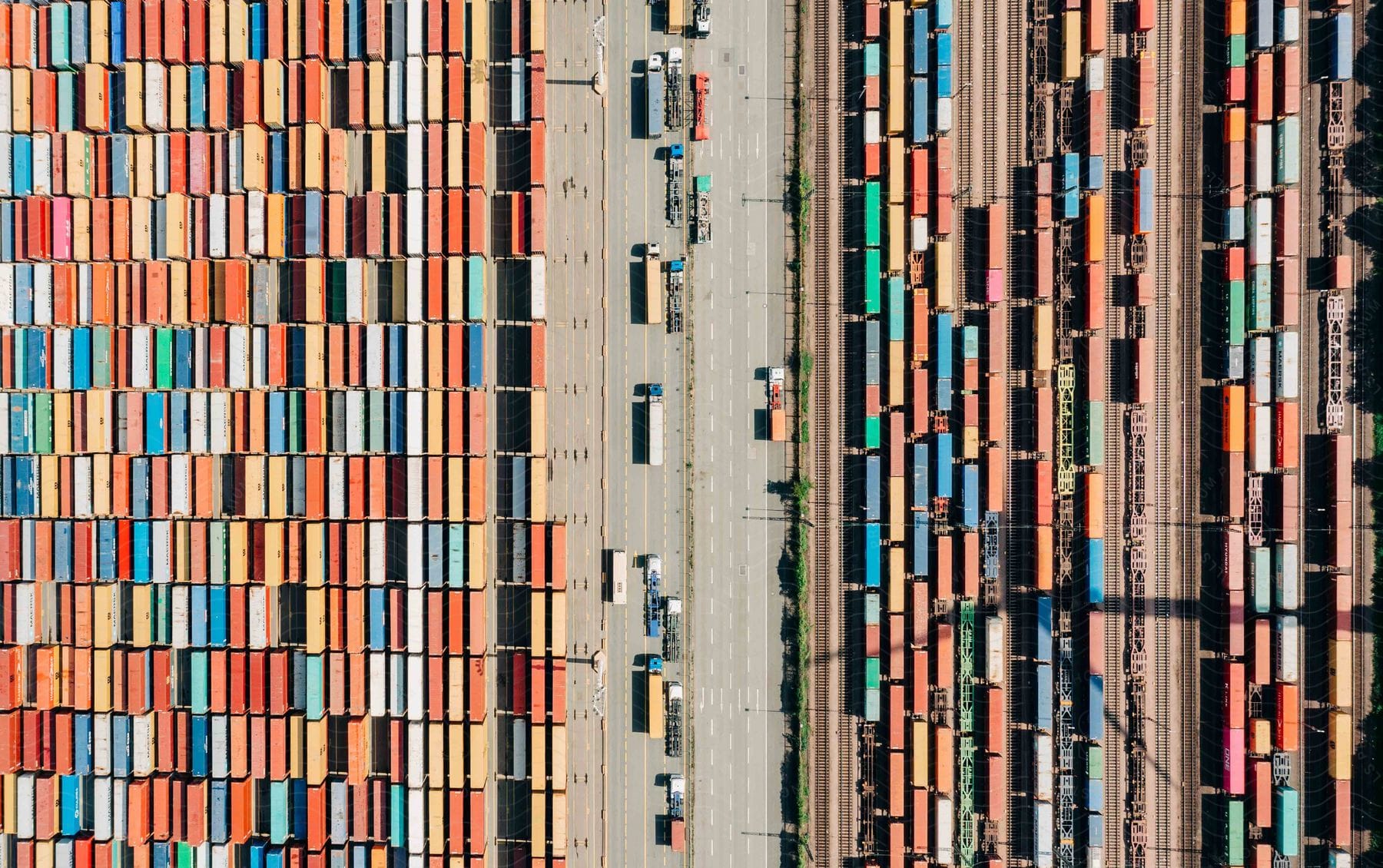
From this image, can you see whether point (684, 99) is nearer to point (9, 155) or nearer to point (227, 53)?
point (227, 53)

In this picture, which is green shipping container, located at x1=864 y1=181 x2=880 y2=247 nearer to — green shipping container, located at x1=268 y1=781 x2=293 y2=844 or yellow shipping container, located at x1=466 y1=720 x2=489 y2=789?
yellow shipping container, located at x1=466 y1=720 x2=489 y2=789

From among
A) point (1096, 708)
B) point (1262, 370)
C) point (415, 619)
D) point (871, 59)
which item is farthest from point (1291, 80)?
point (415, 619)

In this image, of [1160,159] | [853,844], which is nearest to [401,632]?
[853,844]

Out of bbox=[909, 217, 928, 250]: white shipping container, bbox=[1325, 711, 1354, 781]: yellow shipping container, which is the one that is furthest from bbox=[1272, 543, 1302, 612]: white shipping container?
bbox=[909, 217, 928, 250]: white shipping container

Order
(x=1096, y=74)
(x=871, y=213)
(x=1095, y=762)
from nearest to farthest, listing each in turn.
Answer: (x=1096, y=74) → (x=1095, y=762) → (x=871, y=213)

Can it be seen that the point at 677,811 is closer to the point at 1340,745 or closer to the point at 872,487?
the point at 872,487

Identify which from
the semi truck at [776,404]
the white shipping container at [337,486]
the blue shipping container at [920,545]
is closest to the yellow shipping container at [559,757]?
the white shipping container at [337,486]
